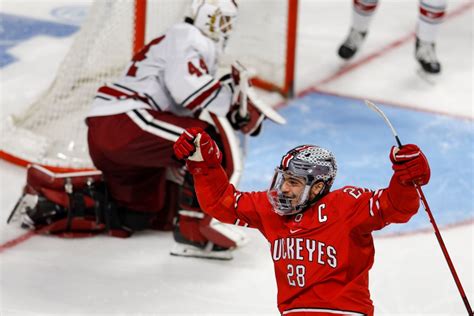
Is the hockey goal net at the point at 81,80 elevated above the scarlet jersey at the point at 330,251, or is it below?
below

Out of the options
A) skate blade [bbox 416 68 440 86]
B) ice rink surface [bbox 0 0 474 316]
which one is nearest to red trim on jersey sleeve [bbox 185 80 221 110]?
ice rink surface [bbox 0 0 474 316]

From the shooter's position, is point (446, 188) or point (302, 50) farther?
point (302, 50)

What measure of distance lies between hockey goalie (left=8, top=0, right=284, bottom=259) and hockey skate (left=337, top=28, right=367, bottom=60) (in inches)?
77.1

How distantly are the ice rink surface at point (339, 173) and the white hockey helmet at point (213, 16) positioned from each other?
76 cm

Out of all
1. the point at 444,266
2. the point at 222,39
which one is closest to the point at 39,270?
the point at 222,39

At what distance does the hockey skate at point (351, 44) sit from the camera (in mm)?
6133

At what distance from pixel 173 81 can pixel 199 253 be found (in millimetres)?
600

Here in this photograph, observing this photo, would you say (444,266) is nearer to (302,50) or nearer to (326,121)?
(326,121)

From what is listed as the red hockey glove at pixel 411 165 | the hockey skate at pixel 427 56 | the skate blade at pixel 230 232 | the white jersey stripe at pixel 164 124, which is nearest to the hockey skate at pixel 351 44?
the hockey skate at pixel 427 56

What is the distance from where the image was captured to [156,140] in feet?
13.3

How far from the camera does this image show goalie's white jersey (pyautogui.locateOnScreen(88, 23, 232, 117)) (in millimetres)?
4055

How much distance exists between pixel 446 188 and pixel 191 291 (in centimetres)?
131

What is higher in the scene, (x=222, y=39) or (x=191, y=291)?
(x=222, y=39)

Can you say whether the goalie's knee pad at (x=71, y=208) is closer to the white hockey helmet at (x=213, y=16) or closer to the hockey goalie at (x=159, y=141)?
the hockey goalie at (x=159, y=141)
